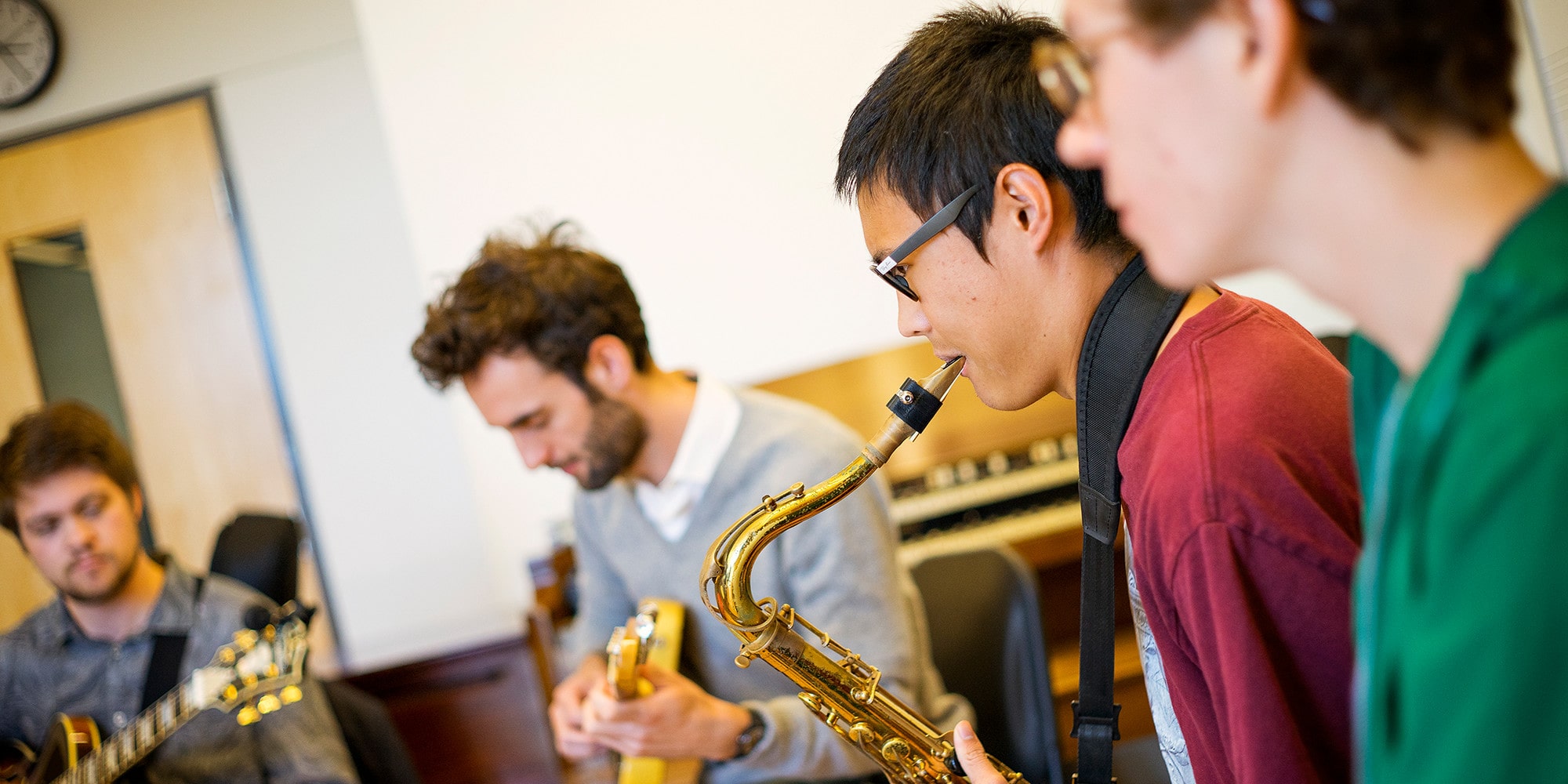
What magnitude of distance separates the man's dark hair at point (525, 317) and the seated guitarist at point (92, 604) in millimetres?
861

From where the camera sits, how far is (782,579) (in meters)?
2.16

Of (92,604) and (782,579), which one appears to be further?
(92,604)

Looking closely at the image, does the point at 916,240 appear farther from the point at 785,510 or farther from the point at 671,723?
the point at 671,723

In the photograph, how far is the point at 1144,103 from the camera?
73cm

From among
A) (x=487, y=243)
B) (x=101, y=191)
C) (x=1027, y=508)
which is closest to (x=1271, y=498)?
(x=487, y=243)

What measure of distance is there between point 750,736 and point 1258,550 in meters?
1.21

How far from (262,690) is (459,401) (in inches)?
69.3

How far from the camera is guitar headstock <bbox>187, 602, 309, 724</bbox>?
96.7 inches

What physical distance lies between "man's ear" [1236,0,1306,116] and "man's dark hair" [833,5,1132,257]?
1.75ft

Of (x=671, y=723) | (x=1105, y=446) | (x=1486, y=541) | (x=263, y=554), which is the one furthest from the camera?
(x=263, y=554)

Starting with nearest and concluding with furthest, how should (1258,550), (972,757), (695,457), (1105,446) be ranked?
(1258,550) → (1105,446) → (972,757) → (695,457)

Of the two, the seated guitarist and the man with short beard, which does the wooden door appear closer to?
the seated guitarist

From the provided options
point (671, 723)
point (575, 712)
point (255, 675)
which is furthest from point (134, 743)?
point (671, 723)

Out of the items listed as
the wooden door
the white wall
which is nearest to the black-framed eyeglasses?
the white wall
